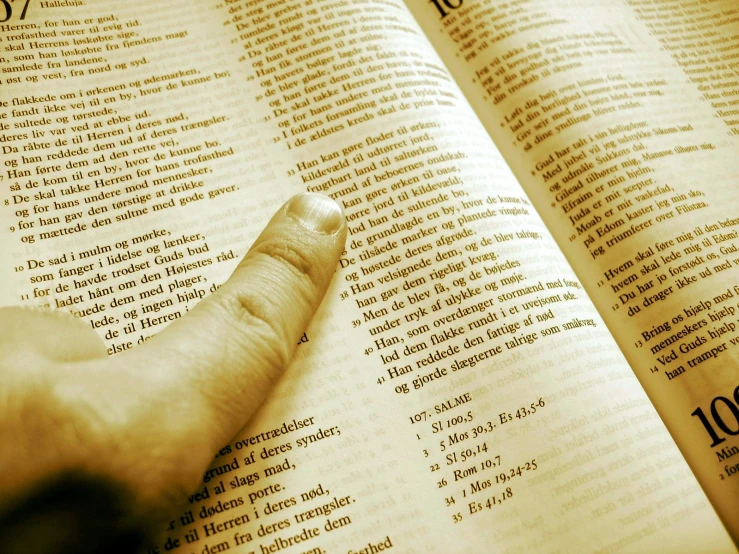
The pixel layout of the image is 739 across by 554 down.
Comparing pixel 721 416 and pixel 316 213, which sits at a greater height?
pixel 316 213

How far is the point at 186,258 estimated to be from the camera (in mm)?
→ 487

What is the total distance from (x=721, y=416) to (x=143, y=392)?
548 mm

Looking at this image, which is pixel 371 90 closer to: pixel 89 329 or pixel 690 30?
pixel 89 329

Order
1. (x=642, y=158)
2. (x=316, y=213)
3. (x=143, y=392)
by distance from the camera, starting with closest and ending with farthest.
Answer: (x=143, y=392) < (x=316, y=213) < (x=642, y=158)

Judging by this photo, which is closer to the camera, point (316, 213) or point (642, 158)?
point (316, 213)

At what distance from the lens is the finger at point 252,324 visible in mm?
370

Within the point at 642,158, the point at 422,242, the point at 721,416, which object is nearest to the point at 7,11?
the point at 422,242

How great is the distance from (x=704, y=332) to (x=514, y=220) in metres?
0.23

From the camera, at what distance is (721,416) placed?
48 centimetres

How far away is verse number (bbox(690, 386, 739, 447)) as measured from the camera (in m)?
0.48

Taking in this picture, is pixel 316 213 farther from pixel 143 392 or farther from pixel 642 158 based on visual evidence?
pixel 642 158

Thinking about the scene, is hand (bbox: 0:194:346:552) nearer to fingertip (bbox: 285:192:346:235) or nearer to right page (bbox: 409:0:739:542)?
fingertip (bbox: 285:192:346:235)

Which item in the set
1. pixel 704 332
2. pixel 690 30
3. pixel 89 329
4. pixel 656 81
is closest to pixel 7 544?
pixel 89 329

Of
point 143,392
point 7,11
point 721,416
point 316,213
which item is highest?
point 7,11
